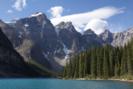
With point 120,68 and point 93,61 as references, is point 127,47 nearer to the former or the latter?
point 120,68

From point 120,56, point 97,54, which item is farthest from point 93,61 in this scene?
point 120,56

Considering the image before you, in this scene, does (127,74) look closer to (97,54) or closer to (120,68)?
(120,68)

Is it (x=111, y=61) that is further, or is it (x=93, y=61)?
(x=93, y=61)

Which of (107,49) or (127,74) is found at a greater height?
(107,49)

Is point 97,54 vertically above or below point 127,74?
above

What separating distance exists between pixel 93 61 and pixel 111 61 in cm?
1572

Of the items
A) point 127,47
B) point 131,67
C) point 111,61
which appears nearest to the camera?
point 131,67

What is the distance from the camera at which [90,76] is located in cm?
19138

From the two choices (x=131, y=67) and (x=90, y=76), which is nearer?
(x=131, y=67)

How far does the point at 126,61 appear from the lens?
167250 mm

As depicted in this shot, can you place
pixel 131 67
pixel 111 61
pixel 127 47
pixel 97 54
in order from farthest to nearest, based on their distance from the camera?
pixel 97 54, pixel 111 61, pixel 127 47, pixel 131 67

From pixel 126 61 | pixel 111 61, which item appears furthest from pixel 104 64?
pixel 126 61

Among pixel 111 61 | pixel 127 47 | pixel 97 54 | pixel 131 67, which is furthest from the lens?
pixel 97 54

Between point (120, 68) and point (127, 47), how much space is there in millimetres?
11852
